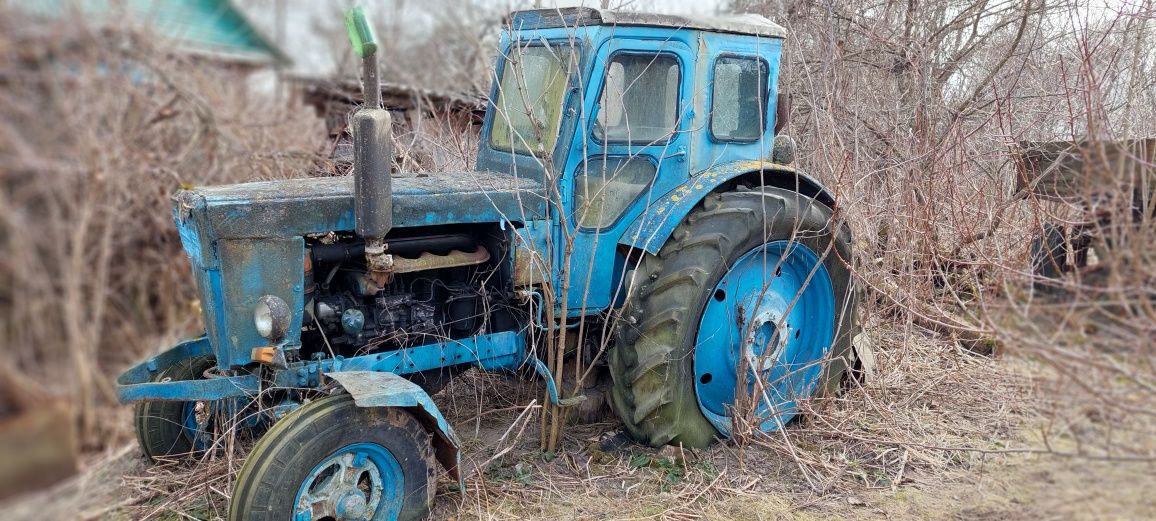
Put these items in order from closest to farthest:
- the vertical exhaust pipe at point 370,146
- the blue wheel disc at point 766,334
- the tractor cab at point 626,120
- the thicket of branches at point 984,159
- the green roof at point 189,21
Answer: the green roof at point 189,21 < the thicket of branches at point 984,159 < the vertical exhaust pipe at point 370,146 < the tractor cab at point 626,120 < the blue wheel disc at point 766,334

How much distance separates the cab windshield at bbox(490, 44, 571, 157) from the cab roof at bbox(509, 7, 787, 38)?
13 cm

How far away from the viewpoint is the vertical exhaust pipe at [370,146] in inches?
120

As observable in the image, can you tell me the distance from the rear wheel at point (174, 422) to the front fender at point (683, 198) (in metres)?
2.06

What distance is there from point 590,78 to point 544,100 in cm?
35

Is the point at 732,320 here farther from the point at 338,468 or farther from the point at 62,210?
the point at 62,210

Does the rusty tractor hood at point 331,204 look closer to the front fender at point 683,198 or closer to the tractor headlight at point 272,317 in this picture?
the tractor headlight at point 272,317

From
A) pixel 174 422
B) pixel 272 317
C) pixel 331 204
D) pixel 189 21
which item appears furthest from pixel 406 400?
pixel 189 21

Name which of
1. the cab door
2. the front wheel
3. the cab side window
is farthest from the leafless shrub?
the cab side window

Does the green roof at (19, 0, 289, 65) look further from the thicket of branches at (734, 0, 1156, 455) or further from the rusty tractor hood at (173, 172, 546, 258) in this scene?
the thicket of branches at (734, 0, 1156, 455)

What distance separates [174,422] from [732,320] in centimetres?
268

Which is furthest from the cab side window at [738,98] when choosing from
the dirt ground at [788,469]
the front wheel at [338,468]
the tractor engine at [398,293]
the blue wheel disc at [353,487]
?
the blue wheel disc at [353,487]

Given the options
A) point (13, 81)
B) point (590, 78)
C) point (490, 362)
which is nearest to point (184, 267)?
point (490, 362)

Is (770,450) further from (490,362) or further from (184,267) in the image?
(184,267)

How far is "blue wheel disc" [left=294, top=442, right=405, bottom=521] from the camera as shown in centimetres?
323
